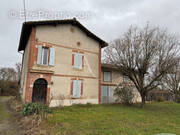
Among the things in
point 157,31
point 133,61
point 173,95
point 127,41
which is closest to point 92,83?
point 133,61

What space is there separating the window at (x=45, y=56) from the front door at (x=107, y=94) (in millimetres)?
7097

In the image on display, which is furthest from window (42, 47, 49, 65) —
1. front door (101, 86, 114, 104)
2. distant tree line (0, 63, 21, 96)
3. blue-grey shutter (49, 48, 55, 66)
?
distant tree line (0, 63, 21, 96)

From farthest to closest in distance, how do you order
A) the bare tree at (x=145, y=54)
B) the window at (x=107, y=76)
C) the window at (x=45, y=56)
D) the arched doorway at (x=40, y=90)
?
the window at (x=107, y=76), the bare tree at (x=145, y=54), the window at (x=45, y=56), the arched doorway at (x=40, y=90)

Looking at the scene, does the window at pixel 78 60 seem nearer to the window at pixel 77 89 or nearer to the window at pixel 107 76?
the window at pixel 77 89

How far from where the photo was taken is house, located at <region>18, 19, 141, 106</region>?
10273mm

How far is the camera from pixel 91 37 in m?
13.8

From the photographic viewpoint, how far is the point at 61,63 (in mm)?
11484

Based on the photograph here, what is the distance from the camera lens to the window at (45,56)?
10.5 meters

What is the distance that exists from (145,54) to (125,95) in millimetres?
5334

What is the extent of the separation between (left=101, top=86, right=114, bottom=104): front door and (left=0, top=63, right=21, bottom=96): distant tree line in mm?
19745

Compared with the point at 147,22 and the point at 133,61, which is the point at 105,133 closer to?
the point at 133,61

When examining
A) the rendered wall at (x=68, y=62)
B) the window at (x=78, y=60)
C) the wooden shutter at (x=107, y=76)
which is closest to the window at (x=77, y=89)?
the rendered wall at (x=68, y=62)

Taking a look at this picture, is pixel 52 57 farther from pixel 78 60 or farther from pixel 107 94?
pixel 107 94

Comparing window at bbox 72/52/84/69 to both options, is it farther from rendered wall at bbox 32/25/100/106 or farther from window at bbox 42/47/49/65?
window at bbox 42/47/49/65
